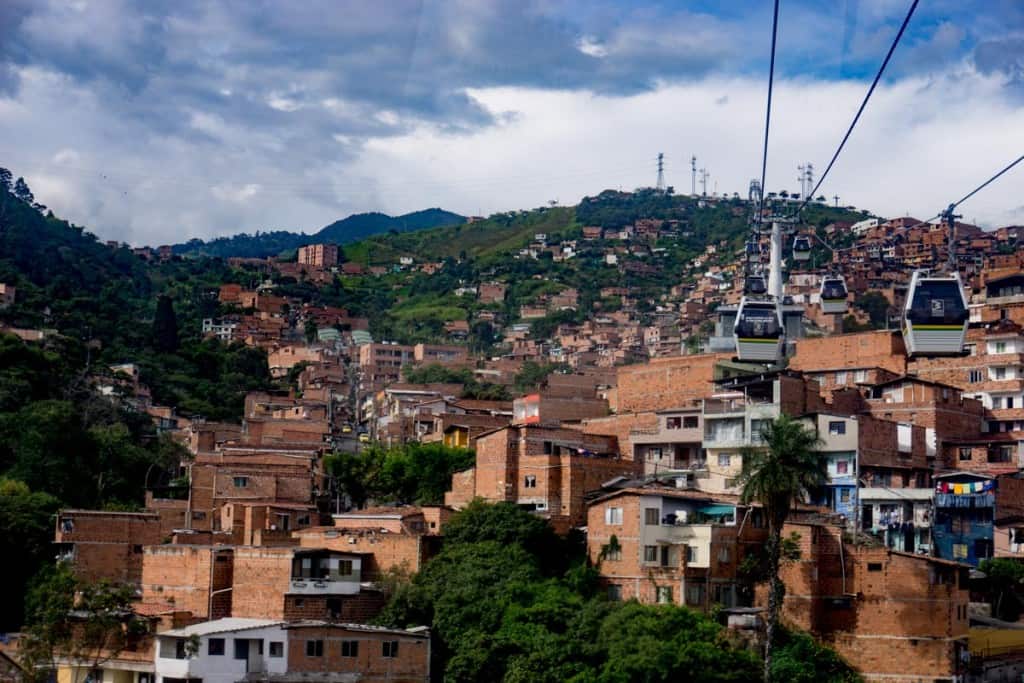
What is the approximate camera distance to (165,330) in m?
96.1

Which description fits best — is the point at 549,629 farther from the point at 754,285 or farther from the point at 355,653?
the point at 754,285

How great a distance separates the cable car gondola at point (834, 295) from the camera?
44906 mm

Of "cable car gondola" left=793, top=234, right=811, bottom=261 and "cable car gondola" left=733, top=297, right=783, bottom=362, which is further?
"cable car gondola" left=793, top=234, right=811, bottom=261

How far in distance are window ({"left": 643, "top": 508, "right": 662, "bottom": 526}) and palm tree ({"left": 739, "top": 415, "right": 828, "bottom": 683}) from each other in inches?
112

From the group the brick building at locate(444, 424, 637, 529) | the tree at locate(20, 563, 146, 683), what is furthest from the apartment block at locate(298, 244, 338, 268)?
the tree at locate(20, 563, 146, 683)

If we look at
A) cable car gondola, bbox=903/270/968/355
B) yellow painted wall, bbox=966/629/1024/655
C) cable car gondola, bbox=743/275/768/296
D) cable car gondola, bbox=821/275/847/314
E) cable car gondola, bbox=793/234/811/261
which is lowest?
yellow painted wall, bbox=966/629/1024/655

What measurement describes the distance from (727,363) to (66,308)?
56734 mm

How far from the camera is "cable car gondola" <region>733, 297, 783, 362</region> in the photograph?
1423 inches

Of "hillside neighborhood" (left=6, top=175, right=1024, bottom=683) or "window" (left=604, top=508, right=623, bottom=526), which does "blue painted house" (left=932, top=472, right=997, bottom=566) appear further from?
"window" (left=604, top=508, right=623, bottom=526)

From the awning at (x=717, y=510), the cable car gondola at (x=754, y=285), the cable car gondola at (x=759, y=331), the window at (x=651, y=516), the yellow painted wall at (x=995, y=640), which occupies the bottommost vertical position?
the yellow painted wall at (x=995, y=640)

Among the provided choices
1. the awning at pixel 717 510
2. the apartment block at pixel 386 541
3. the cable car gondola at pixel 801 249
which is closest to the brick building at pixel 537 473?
the apartment block at pixel 386 541

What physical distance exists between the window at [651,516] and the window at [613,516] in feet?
2.48

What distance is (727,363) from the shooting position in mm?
53312

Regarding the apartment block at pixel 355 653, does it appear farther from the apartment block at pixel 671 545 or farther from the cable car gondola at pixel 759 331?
the cable car gondola at pixel 759 331
